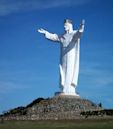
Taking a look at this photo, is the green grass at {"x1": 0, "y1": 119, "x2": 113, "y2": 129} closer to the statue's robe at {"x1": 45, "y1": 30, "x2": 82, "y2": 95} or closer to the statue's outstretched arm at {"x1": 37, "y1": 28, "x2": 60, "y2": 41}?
the statue's robe at {"x1": 45, "y1": 30, "x2": 82, "y2": 95}

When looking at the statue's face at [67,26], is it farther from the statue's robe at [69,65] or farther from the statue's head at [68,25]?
the statue's robe at [69,65]

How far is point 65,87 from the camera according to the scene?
48.3 meters

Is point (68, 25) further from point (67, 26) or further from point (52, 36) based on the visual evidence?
point (52, 36)

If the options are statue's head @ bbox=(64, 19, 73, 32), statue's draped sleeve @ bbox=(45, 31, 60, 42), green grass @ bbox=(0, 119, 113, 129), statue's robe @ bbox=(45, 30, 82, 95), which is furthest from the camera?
statue's draped sleeve @ bbox=(45, 31, 60, 42)

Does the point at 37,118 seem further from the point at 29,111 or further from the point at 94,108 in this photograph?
the point at 94,108

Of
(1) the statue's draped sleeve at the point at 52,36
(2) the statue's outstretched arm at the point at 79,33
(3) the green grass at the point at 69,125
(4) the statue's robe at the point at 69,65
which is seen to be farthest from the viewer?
(1) the statue's draped sleeve at the point at 52,36

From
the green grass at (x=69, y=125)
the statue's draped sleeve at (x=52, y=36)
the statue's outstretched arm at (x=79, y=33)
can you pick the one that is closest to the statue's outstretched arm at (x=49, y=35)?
the statue's draped sleeve at (x=52, y=36)

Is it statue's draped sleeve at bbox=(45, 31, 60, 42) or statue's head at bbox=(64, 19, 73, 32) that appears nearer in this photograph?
statue's head at bbox=(64, 19, 73, 32)

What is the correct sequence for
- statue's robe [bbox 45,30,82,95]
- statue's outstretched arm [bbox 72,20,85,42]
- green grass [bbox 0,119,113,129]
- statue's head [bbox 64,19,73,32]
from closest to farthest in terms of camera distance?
green grass [bbox 0,119,113,129] → statue's outstretched arm [bbox 72,20,85,42] → statue's robe [bbox 45,30,82,95] → statue's head [bbox 64,19,73,32]

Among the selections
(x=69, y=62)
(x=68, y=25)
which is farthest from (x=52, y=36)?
(x=69, y=62)

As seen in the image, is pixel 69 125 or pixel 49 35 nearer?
pixel 69 125

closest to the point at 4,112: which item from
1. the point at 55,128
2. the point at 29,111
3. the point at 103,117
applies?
the point at 29,111

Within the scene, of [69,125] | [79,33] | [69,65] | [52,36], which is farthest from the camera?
[52,36]

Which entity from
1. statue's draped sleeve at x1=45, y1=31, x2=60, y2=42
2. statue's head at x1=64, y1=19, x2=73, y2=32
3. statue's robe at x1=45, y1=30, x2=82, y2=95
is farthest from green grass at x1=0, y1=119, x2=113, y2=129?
statue's draped sleeve at x1=45, y1=31, x2=60, y2=42
